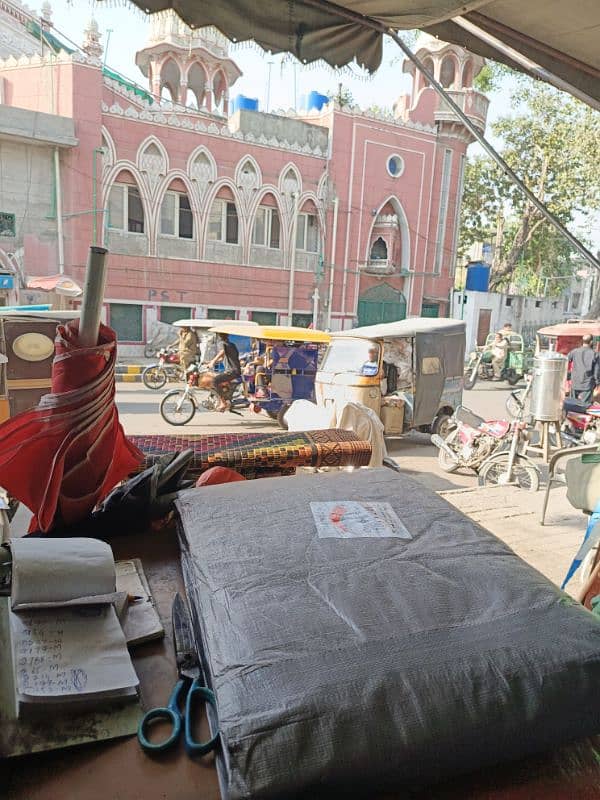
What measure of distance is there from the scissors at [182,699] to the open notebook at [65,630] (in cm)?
7

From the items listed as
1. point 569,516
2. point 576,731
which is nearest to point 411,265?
point 569,516

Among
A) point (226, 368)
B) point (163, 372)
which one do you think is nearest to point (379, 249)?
point (163, 372)

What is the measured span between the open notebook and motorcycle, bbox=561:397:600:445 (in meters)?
8.11

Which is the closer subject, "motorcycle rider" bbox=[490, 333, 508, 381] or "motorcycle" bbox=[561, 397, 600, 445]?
"motorcycle" bbox=[561, 397, 600, 445]

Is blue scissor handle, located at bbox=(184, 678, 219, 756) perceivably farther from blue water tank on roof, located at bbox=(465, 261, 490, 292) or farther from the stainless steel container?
blue water tank on roof, located at bbox=(465, 261, 490, 292)

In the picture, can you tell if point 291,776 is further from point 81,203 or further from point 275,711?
point 81,203

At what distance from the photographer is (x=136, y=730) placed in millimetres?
1029

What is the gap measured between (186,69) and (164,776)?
68.3ft

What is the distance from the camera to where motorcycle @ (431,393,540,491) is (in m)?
6.95

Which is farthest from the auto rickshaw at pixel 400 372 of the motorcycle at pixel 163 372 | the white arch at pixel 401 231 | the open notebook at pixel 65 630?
the white arch at pixel 401 231

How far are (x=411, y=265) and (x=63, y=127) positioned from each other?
11.4 m

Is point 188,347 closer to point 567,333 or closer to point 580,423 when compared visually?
point 580,423

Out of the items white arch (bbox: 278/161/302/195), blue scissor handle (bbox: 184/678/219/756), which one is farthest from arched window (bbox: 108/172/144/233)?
blue scissor handle (bbox: 184/678/219/756)

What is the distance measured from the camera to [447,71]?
1886cm
